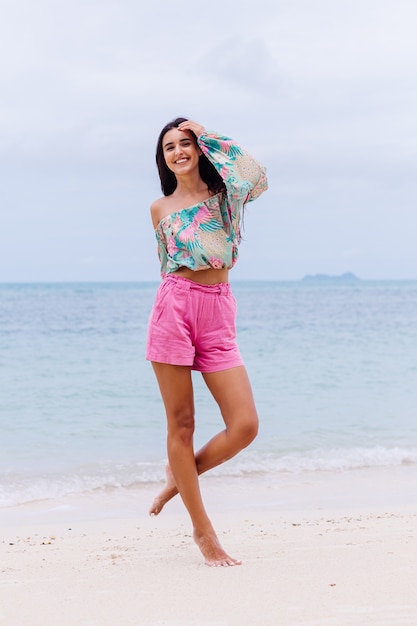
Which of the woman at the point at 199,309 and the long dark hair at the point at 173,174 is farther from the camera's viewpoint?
the long dark hair at the point at 173,174

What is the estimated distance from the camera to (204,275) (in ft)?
11.2

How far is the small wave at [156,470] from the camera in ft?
19.0

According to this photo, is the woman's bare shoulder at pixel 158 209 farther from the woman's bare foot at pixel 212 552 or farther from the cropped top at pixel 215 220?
the woman's bare foot at pixel 212 552

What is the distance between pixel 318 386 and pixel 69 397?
3.65m

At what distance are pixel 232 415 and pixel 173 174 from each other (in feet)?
4.05

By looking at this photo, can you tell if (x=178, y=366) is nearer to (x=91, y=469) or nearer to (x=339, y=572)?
(x=339, y=572)

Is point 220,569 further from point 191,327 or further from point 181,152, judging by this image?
point 181,152

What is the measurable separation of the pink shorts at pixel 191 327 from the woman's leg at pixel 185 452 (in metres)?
0.08

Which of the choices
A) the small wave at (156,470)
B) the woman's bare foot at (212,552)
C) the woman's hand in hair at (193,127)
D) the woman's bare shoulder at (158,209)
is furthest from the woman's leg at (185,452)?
the small wave at (156,470)

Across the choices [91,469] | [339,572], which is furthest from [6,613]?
[91,469]

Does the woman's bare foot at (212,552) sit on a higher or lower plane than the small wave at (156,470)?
higher

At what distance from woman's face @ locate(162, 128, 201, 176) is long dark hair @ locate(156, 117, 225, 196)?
5cm

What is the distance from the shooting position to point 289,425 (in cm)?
825

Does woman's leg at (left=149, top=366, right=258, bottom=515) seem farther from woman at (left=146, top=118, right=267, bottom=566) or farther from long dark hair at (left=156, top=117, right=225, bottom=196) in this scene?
long dark hair at (left=156, top=117, right=225, bottom=196)
